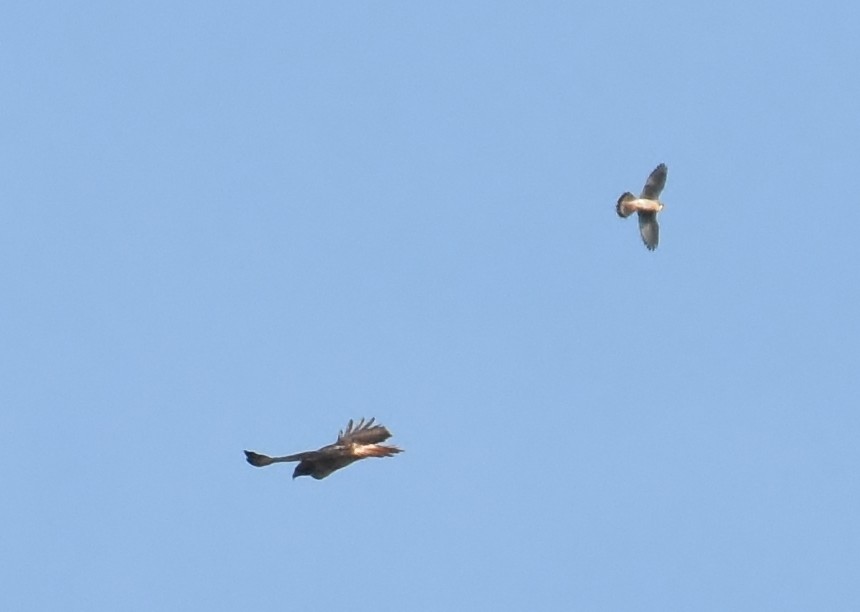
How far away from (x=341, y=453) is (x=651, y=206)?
1715 centimetres

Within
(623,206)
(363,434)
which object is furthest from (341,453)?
(623,206)

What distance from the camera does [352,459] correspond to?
42531 mm

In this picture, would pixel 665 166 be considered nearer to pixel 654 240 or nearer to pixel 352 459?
pixel 654 240

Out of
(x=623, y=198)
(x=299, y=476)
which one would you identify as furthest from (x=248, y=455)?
(x=623, y=198)

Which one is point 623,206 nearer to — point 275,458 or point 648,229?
point 648,229

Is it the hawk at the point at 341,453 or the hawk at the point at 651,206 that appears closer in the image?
the hawk at the point at 341,453

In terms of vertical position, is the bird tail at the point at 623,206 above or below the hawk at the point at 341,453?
above

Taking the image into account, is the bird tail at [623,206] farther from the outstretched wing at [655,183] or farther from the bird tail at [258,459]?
the bird tail at [258,459]

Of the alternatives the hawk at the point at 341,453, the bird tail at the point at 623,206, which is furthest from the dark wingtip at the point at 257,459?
the bird tail at the point at 623,206

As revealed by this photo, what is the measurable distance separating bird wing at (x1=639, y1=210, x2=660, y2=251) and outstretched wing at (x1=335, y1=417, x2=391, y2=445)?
54.3 feet

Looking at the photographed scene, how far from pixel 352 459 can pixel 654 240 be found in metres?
17.2

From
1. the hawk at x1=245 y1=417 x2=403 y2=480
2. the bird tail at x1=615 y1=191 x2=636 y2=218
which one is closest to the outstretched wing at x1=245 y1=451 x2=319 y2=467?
the hawk at x1=245 y1=417 x2=403 y2=480

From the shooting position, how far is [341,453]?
4238 cm

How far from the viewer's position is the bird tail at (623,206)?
56906mm
